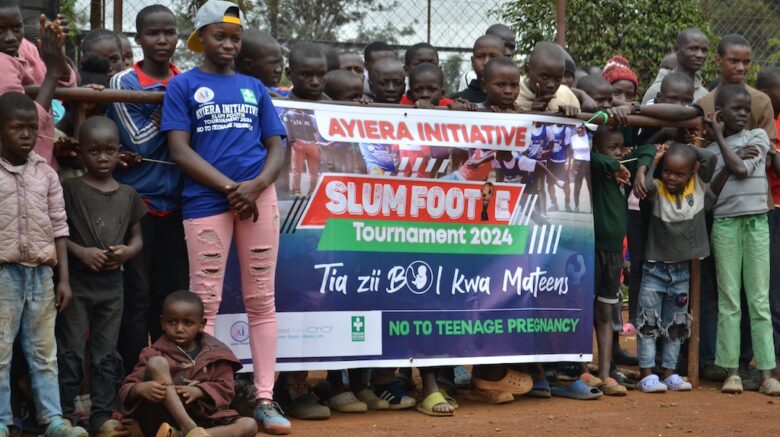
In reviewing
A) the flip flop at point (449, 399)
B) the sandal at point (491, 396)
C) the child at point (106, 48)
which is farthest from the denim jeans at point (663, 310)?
the child at point (106, 48)

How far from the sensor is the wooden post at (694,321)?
7.59m

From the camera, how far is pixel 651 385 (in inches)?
294

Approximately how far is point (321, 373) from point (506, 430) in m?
2.22

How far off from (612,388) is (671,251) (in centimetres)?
94

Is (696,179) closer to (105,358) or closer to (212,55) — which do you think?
(212,55)

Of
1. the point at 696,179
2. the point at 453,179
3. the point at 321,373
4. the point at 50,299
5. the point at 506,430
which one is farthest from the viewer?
the point at 321,373

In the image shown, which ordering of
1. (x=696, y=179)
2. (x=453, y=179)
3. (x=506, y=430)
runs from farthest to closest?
1. (x=696, y=179)
2. (x=453, y=179)
3. (x=506, y=430)

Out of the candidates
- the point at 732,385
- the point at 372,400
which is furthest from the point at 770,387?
the point at 372,400

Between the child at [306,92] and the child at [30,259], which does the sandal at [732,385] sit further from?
the child at [30,259]

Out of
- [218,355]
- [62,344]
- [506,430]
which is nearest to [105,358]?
[62,344]

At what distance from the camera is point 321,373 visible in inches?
326

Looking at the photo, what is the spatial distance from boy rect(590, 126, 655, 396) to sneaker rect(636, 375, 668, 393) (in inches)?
7.8

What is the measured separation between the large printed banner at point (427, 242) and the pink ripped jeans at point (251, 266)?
1.00 ft

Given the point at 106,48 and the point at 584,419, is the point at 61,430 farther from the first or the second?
the point at 584,419
